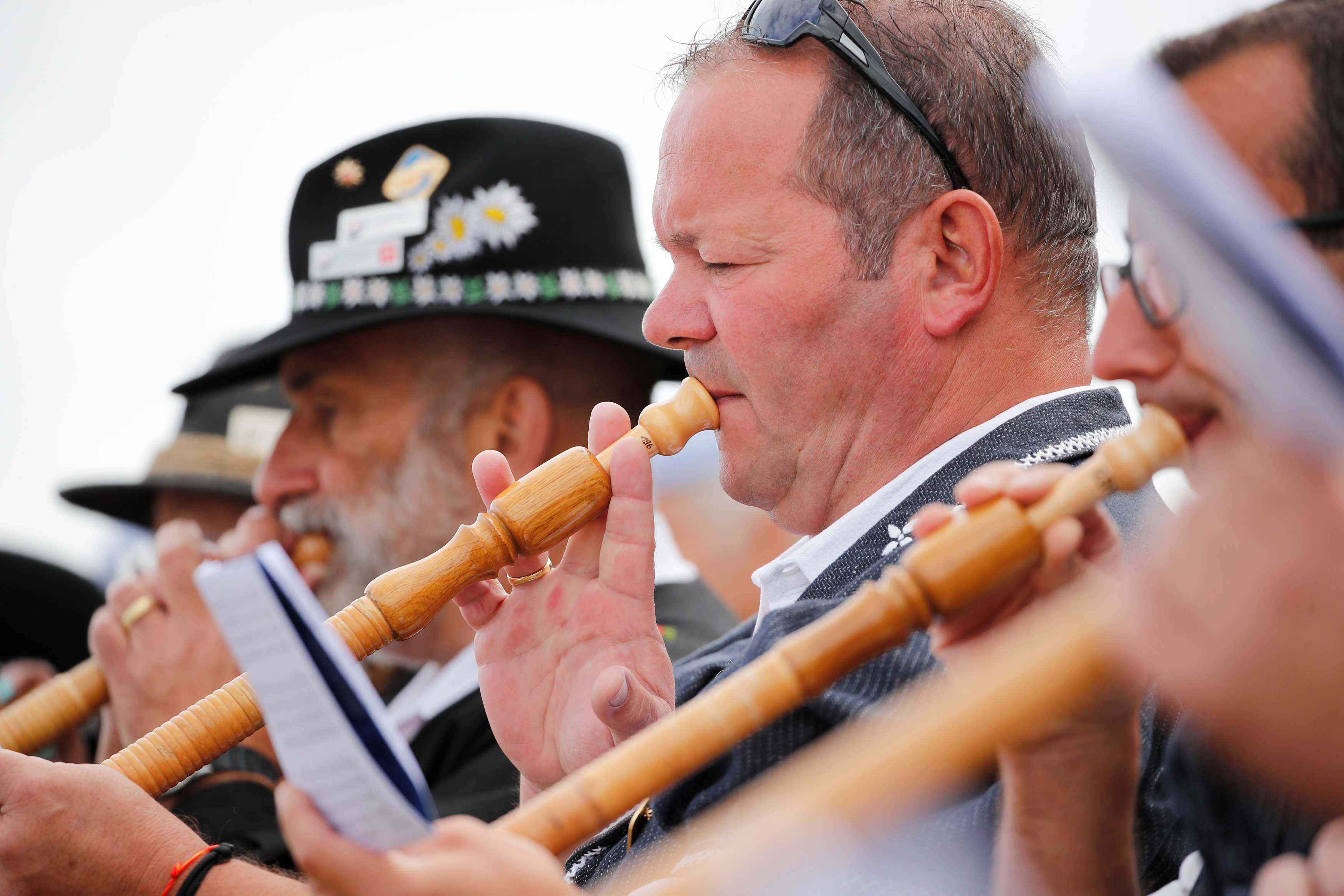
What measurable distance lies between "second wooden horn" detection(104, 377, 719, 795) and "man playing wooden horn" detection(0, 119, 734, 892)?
124cm

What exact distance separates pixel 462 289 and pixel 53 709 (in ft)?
5.25

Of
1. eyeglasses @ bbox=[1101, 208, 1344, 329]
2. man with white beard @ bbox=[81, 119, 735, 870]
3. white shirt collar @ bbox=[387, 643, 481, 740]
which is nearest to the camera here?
eyeglasses @ bbox=[1101, 208, 1344, 329]

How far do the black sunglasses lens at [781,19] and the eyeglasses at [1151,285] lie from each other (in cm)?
109

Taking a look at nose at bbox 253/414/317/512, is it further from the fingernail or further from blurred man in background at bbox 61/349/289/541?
the fingernail

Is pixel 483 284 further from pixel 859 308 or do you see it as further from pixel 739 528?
pixel 739 528

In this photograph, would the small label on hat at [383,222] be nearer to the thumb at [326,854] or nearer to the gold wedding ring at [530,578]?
the gold wedding ring at [530,578]

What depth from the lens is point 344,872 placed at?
1.05m

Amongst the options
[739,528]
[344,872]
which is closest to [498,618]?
[344,872]

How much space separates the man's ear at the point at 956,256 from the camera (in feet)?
7.24

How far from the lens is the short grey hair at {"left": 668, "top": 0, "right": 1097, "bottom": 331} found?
2219 millimetres

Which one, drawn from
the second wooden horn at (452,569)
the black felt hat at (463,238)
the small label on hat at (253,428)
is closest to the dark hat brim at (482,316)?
the black felt hat at (463,238)

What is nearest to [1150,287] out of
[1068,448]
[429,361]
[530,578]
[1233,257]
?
[1233,257]

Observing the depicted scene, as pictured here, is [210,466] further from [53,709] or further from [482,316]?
[482,316]

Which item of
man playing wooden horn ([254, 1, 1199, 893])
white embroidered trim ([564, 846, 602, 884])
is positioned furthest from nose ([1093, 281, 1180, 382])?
white embroidered trim ([564, 846, 602, 884])
